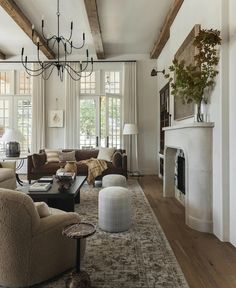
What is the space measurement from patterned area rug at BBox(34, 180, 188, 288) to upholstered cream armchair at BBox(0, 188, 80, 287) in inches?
6.8

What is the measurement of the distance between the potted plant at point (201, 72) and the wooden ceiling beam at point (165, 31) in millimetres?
1736

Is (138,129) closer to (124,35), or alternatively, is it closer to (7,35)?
(124,35)

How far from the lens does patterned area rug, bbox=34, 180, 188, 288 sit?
79.4 inches

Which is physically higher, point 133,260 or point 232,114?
point 232,114

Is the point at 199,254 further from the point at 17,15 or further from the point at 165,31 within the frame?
the point at 17,15

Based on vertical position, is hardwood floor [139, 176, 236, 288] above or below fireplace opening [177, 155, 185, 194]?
below

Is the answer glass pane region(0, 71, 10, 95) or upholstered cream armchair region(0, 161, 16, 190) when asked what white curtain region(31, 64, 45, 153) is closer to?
glass pane region(0, 71, 10, 95)

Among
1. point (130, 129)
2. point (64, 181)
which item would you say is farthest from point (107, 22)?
point (64, 181)

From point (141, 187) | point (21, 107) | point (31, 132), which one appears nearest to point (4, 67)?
point (21, 107)

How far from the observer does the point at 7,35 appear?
613cm

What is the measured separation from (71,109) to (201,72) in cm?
502

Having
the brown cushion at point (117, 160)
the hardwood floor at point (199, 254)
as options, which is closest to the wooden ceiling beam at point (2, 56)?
the brown cushion at point (117, 160)

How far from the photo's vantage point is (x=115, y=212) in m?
3.06

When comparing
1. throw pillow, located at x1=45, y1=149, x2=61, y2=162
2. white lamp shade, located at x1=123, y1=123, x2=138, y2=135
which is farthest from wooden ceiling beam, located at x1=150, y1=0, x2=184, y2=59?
throw pillow, located at x1=45, y1=149, x2=61, y2=162
